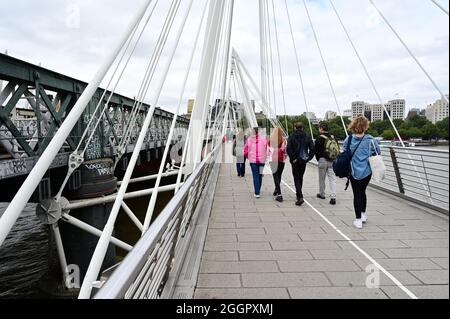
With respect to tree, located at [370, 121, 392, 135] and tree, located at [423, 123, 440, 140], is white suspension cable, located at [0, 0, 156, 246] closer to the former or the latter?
tree, located at [423, 123, 440, 140]

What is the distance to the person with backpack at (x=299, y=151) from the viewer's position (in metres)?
6.81

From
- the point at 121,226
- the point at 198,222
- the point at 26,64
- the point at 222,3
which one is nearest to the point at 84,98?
the point at 198,222

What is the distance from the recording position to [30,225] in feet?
56.3

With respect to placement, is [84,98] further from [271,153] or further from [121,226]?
[121,226]

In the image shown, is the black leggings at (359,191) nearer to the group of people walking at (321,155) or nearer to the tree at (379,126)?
the group of people walking at (321,155)

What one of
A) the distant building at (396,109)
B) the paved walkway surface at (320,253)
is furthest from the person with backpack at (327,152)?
the distant building at (396,109)

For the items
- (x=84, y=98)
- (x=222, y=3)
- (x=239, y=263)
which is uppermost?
(x=222, y=3)

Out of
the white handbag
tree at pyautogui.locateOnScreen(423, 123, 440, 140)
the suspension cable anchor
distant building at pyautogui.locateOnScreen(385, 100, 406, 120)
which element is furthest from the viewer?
distant building at pyautogui.locateOnScreen(385, 100, 406, 120)

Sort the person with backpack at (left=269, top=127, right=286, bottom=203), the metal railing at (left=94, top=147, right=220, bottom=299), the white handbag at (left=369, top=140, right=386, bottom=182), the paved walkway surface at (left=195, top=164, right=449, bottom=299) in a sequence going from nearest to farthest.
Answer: the metal railing at (left=94, top=147, right=220, bottom=299), the paved walkway surface at (left=195, top=164, right=449, bottom=299), the white handbag at (left=369, top=140, right=386, bottom=182), the person with backpack at (left=269, top=127, right=286, bottom=203)

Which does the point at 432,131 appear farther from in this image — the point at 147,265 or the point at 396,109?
the point at 396,109

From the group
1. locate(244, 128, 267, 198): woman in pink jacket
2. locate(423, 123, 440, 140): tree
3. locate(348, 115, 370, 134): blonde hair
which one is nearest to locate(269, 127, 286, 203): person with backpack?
locate(244, 128, 267, 198): woman in pink jacket

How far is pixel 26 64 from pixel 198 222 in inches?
214

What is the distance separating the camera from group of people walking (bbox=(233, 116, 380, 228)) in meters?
5.08
